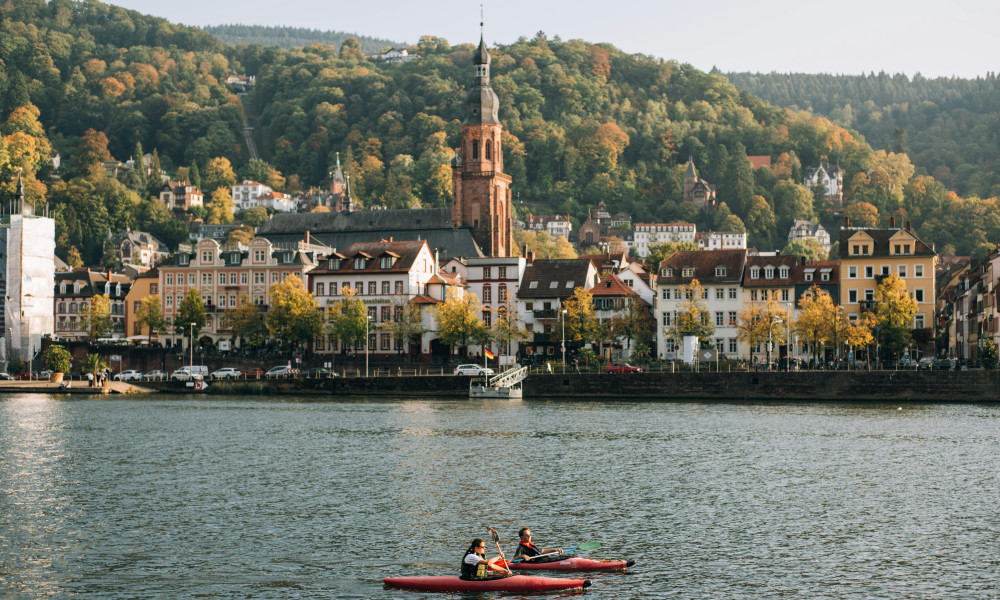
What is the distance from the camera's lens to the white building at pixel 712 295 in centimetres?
11112

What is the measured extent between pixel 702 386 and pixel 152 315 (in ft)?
206

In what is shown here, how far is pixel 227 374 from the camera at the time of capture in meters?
113

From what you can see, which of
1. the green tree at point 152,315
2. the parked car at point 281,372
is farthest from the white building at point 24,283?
the parked car at point 281,372

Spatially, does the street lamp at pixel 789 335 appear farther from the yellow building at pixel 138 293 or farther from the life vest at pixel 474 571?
the yellow building at pixel 138 293

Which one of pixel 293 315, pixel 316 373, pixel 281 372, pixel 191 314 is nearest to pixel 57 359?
pixel 191 314

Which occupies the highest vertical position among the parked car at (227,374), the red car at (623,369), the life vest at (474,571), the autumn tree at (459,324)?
the autumn tree at (459,324)

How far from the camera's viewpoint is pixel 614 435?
66875mm

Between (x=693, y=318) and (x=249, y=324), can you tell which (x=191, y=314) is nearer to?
(x=249, y=324)

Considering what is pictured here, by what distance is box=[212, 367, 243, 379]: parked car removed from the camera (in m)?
112

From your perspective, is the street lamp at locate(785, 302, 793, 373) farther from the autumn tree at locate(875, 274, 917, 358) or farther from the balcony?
the balcony

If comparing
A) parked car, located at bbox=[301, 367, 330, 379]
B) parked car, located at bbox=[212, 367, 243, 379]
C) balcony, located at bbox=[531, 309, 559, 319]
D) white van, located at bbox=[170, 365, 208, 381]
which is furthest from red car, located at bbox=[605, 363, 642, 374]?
white van, located at bbox=[170, 365, 208, 381]

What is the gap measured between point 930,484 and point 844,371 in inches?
1722

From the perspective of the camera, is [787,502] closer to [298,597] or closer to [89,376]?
[298,597]

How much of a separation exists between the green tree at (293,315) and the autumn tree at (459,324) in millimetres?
12064
